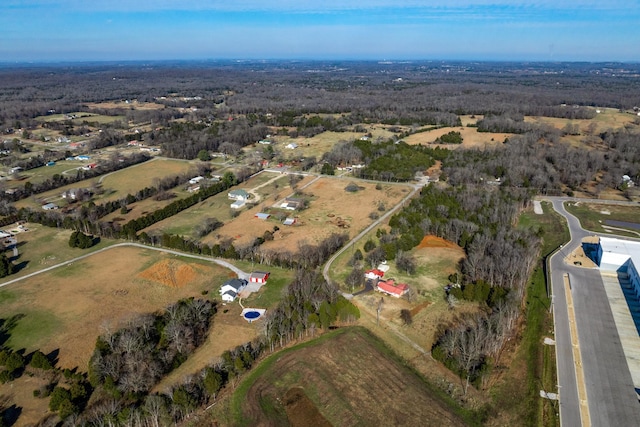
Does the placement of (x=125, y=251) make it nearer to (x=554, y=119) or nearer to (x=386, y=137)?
(x=386, y=137)

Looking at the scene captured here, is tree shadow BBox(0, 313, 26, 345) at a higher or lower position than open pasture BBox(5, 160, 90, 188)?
lower

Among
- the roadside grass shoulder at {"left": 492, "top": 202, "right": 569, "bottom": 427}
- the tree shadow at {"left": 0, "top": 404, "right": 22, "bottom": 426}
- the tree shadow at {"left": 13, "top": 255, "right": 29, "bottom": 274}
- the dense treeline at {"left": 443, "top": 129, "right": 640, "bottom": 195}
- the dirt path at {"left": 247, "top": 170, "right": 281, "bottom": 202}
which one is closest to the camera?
the tree shadow at {"left": 0, "top": 404, "right": 22, "bottom": 426}

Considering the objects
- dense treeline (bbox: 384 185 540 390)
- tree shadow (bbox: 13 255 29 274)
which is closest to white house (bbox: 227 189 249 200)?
dense treeline (bbox: 384 185 540 390)

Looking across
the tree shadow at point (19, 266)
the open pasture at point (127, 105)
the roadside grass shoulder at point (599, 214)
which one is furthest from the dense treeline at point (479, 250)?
the open pasture at point (127, 105)

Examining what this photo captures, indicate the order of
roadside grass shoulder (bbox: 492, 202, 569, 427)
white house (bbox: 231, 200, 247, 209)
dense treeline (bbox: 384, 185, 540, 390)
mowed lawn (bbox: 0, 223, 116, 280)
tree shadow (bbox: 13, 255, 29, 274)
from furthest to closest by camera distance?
white house (bbox: 231, 200, 247, 209) → mowed lawn (bbox: 0, 223, 116, 280) → tree shadow (bbox: 13, 255, 29, 274) → dense treeline (bbox: 384, 185, 540, 390) → roadside grass shoulder (bbox: 492, 202, 569, 427)

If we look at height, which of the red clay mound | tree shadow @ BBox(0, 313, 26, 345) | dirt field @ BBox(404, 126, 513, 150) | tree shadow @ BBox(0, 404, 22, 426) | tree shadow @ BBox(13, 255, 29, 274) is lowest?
tree shadow @ BBox(0, 313, 26, 345)

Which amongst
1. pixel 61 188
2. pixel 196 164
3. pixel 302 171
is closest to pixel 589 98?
pixel 302 171

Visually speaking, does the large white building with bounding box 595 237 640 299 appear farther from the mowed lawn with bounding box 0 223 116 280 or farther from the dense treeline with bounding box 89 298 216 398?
the mowed lawn with bounding box 0 223 116 280
